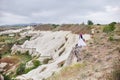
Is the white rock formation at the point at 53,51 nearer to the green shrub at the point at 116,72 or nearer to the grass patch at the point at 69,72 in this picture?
the grass patch at the point at 69,72

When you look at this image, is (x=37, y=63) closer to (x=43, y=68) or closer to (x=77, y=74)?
(x=43, y=68)

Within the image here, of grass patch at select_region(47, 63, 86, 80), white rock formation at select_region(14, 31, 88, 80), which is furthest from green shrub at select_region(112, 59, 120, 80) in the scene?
white rock formation at select_region(14, 31, 88, 80)

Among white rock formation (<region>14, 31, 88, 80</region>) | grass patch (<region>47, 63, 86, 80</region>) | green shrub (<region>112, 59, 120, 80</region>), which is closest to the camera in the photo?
green shrub (<region>112, 59, 120, 80</region>)

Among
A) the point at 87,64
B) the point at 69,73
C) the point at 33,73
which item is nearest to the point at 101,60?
the point at 87,64

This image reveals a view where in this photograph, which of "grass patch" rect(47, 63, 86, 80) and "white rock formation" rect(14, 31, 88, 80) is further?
"white rock formation" rect(14, 31, 88, 80)

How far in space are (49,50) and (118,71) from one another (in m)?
58.2

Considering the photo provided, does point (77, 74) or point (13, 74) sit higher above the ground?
point (77, 74)

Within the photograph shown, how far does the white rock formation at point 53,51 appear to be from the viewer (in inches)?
Answer: 1876

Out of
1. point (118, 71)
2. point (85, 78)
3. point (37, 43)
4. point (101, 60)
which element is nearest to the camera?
point (118, 71)

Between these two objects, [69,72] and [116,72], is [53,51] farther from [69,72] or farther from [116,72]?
[116,72]

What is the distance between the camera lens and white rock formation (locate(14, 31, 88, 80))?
47656 millimetres

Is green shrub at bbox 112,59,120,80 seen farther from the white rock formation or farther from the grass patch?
the white rock formation

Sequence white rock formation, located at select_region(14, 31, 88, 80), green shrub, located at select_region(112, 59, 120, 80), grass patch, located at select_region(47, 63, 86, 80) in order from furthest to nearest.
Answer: white rock formation, located at select_region(14, 31, 88, 80)
grass patch, located at select_region(47, 63, 86, 80)
green shrub, located at select_region(112, 59, 120, 80)

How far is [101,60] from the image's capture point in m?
21.7
